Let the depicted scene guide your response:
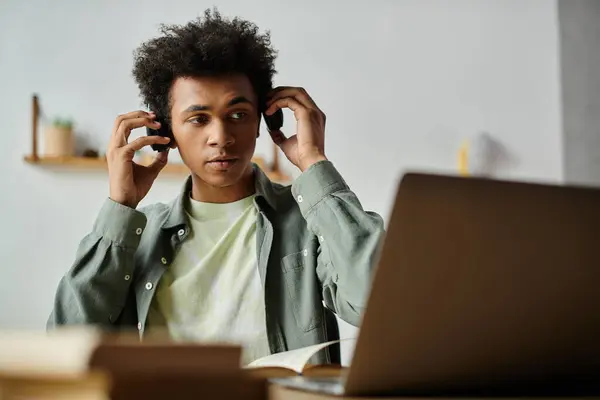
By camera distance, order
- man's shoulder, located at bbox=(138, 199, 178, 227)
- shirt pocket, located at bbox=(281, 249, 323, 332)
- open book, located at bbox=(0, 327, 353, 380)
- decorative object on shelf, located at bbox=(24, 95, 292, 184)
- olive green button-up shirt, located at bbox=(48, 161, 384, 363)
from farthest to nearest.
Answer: decorative object on shelf, located at bbox=(24, 95, 292, 184)
man's shoulder, located at bbox=(138, 199, 178, 227)
shirt pocket, located at bbox=(281, 249, 323, 332)
olive green button-up shirt, located at bbox=(48, 161, 384, 363)
open book, located at bbox=(0, 327, 353, 380)

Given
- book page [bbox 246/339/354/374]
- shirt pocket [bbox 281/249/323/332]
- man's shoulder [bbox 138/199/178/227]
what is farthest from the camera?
man's shoulder [bbox 138/199/178/227]

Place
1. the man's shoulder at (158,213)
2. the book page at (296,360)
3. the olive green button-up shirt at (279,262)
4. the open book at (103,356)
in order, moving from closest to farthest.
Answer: the open book at (103,356) < the book page at (296,360) < the olive green button-up shirt at (279,262) < the man's shoulder at (158,213)

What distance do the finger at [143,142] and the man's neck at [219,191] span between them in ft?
0.30

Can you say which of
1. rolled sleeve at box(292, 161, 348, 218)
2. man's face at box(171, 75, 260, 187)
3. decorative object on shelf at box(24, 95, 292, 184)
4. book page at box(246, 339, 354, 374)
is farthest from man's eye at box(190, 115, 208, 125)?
decorative object on shelf at box(24, 95, 292, 184)

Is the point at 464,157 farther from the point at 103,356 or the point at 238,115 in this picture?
the point at 103,356

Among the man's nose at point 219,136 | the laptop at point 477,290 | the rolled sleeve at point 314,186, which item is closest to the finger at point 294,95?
the man's nose at point 219,136

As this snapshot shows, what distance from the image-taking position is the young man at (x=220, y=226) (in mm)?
1237

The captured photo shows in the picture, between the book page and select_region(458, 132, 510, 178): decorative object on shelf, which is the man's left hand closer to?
the book page

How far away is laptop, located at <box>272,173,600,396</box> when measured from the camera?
1.14 feet

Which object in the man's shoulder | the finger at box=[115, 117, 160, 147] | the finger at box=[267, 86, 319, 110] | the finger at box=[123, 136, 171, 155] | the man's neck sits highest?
the finger at box=[267, 86, 319, 110]

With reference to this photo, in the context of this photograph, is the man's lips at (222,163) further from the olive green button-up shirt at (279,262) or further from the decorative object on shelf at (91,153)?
the decorative object on shelf at (91,153)

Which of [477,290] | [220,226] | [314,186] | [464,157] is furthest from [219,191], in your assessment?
[464,157]

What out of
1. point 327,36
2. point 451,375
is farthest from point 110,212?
point 327,36

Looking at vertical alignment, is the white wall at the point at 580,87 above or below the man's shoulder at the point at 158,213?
above
